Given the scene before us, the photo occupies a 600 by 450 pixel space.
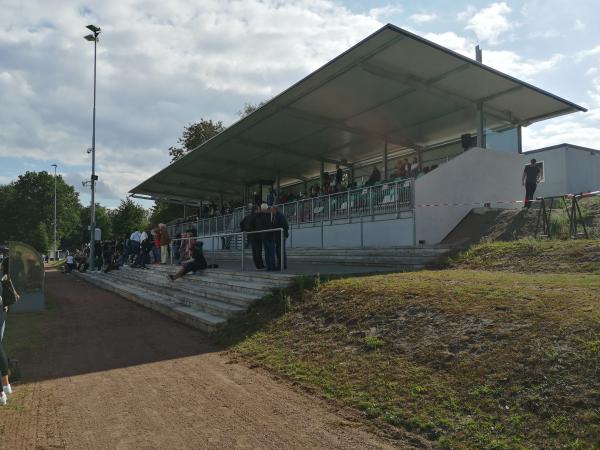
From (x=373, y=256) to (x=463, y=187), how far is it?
432 cm

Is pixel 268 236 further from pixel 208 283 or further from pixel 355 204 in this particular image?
pixel 355 204

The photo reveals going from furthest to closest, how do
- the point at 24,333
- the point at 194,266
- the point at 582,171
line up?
the point at 582,171 → the point at 194,266 → the point at 24,333

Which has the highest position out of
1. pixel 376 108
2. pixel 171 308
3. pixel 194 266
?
pixel 376 108

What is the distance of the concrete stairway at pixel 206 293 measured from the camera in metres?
9.93

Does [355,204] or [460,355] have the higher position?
[355,204]

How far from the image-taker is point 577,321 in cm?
499

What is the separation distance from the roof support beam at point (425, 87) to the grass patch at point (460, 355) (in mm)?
8294

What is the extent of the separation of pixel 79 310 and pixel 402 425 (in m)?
12.0

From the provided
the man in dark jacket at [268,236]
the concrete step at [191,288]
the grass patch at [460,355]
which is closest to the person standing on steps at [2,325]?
the grass patch at [460,355]

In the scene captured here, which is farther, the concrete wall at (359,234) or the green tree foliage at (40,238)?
the green tree foliage at (40,238)

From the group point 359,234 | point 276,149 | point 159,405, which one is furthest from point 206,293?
point 276,149

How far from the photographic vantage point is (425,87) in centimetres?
1583

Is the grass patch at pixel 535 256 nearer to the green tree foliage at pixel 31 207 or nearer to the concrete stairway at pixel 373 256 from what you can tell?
the concrete stairway at pixel 373 256

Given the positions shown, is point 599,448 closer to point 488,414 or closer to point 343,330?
point 488,414
